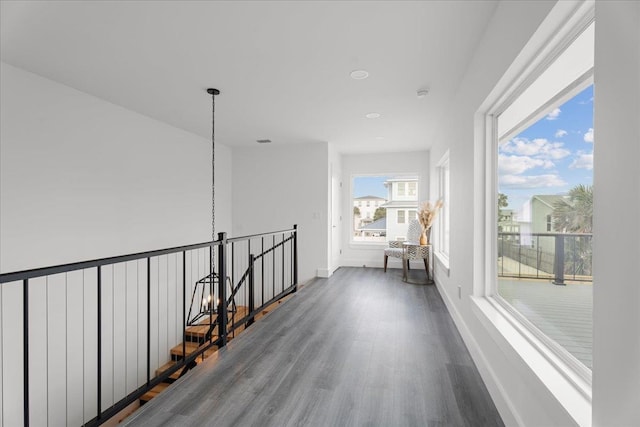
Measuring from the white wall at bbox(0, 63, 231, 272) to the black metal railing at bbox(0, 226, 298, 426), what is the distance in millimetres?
327

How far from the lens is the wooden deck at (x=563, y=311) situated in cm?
123

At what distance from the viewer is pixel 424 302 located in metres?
3.83

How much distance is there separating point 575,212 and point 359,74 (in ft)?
6.95

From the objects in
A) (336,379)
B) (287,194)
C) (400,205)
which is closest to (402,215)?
(400,205)

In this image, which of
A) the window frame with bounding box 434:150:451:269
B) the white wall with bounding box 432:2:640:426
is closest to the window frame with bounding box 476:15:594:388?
the white wall with bounding box 432:2:640:426

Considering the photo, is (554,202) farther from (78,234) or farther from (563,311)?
(78,234)

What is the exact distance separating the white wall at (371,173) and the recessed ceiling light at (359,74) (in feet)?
A: 11.7

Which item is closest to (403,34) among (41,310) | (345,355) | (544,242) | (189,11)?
(189,11)

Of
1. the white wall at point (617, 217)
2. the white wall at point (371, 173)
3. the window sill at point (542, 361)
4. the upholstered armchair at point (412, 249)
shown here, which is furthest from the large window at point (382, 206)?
the white wall at point (617, 217)

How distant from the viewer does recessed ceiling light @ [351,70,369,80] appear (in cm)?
276

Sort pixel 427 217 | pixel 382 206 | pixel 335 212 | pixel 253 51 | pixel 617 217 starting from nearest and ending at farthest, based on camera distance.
Result: pixel 617 217 < pixel 253 51 < pixel 427 217 < pixel 335 212 < pixel 382 206

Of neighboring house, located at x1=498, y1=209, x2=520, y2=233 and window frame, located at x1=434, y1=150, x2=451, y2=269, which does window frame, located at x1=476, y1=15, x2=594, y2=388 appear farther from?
window frame, located at x1=434, y1=150, x2=451, y2=269

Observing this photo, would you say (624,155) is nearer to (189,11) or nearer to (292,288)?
(189,11)

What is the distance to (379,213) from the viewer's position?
6512 millimetres
